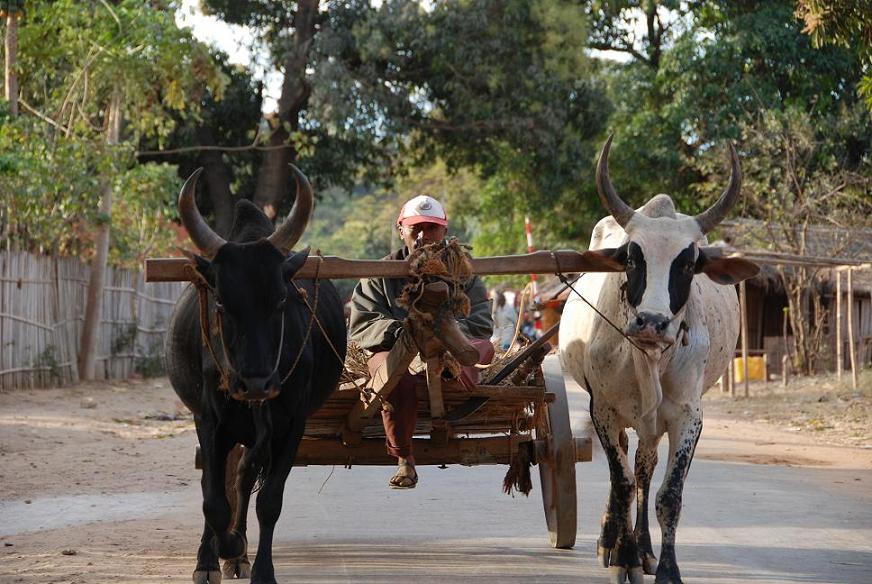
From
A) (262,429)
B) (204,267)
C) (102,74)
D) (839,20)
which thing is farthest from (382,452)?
(102,74)

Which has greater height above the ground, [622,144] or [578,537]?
[622,144]

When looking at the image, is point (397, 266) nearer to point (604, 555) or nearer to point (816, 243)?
point (604, 555)

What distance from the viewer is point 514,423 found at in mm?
6840

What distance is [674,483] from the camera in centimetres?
595

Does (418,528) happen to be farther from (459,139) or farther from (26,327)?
(459,139)

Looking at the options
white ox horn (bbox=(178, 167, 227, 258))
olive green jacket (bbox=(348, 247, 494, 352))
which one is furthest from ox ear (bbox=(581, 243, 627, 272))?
white ox horn (bbox=(178, 167, 227, 258))

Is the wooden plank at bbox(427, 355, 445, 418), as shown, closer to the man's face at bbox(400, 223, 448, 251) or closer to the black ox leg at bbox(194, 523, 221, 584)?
the man's face at bbox(400, 223, 448, 251)

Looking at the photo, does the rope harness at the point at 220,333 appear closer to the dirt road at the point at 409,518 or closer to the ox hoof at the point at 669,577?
the dirt road at the point at 409,518

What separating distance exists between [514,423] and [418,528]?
104cm

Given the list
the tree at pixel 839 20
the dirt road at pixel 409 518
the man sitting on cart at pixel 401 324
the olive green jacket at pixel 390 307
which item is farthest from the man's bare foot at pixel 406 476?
the tree at pixel 839 20

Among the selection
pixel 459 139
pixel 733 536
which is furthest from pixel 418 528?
pixel 459 139

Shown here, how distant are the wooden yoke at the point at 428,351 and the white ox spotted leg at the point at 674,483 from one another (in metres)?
1.12

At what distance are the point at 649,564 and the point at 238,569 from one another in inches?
78.1

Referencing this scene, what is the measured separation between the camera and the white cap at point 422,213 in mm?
6668
